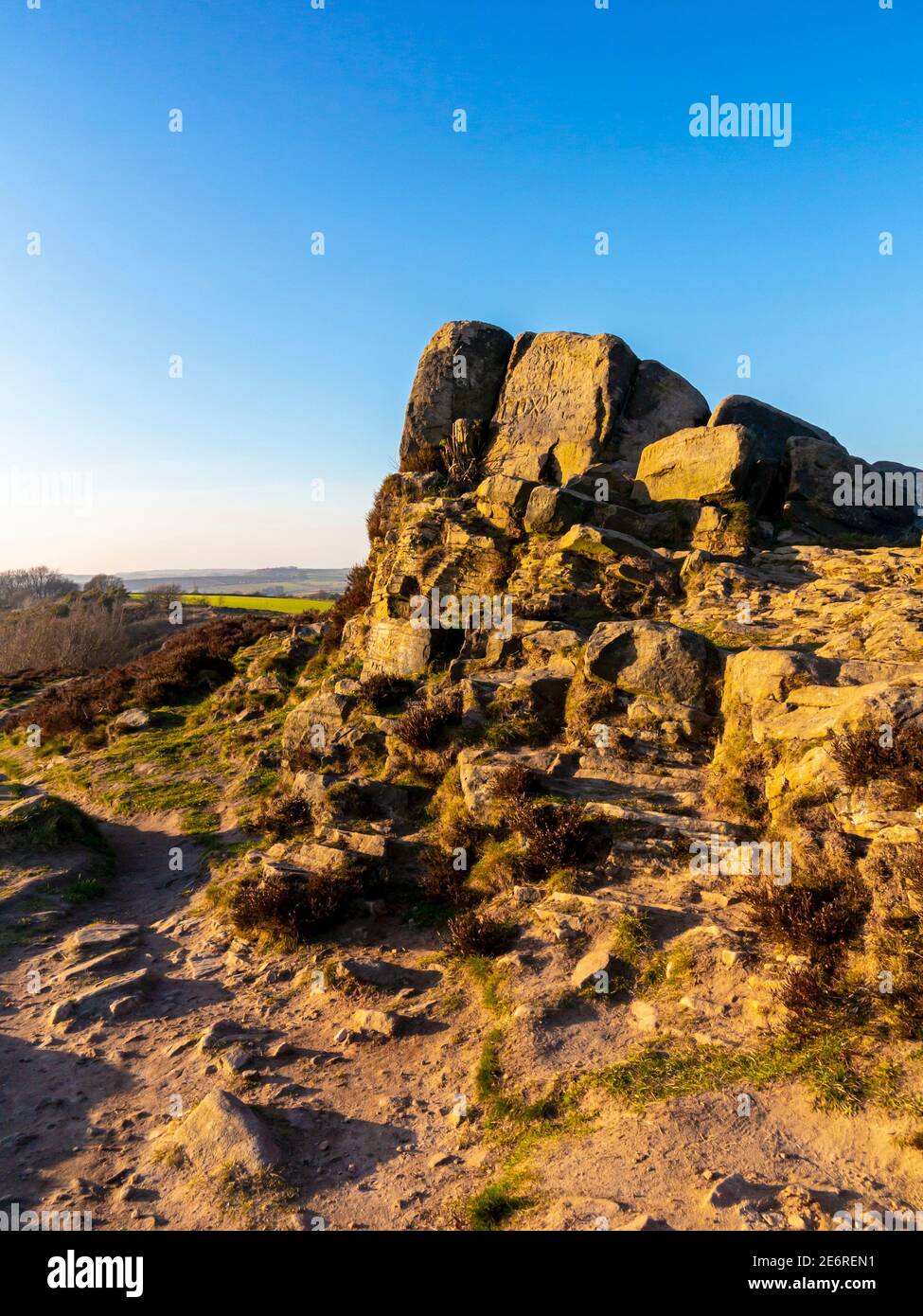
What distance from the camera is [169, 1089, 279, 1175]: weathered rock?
243 inches

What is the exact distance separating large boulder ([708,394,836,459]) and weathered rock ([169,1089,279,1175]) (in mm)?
20333

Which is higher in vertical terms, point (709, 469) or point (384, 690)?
point (709, 469)

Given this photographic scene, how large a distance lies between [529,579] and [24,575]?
126 metres

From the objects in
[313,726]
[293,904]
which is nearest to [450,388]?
[313,726]

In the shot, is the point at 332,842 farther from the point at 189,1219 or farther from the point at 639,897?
the point at 189,1219

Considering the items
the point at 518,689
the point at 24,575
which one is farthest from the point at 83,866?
the point at 24,575

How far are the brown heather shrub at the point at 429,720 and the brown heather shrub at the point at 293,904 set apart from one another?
319 cm

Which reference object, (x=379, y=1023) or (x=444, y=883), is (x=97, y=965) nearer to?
(x=379, y=1023)

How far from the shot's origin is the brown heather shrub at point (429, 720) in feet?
43.2

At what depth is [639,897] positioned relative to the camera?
8.91 metres

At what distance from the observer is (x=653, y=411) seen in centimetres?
2175

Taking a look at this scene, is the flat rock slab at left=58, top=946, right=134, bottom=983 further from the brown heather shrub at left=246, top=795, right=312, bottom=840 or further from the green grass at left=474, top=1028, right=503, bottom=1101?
the green grass at left=474, top=1028, right=503, bottom=1101

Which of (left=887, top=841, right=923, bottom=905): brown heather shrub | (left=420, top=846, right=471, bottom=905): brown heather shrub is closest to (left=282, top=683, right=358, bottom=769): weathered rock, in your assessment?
(left=420, top=846, right=471, bottom=905): brown heather shrub

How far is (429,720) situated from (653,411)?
45.5 ft
